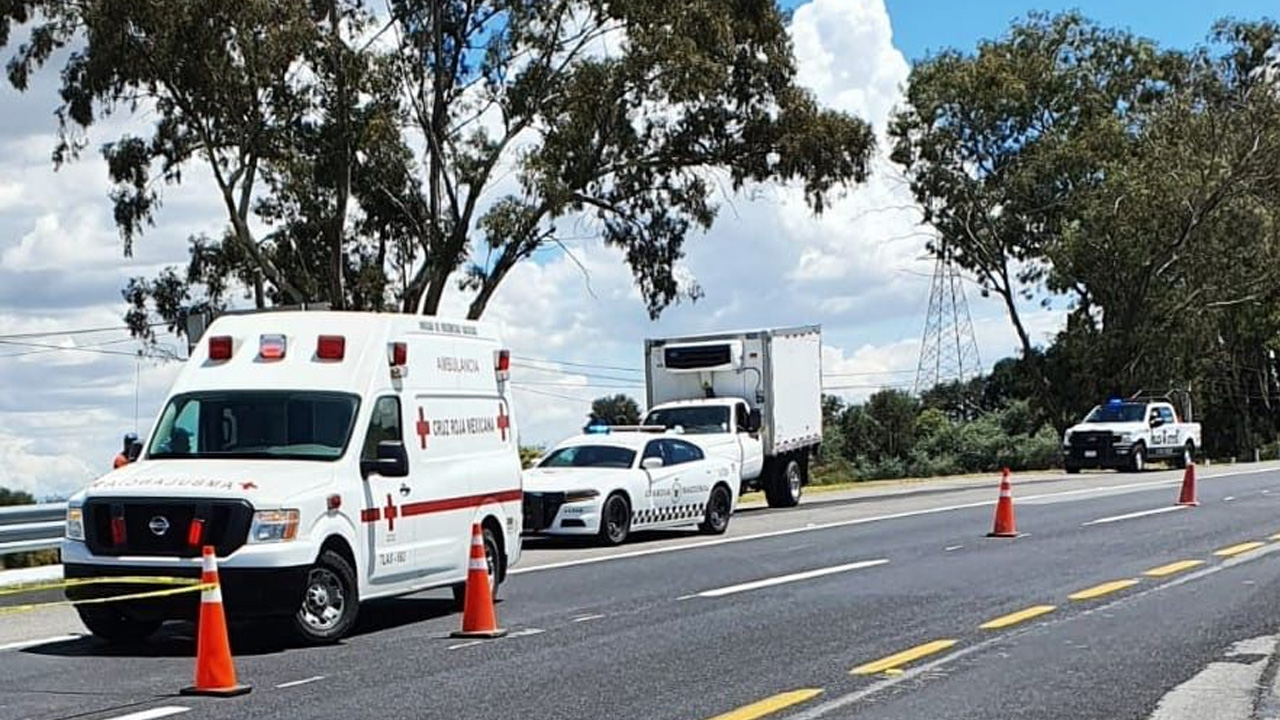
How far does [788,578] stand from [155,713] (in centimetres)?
837

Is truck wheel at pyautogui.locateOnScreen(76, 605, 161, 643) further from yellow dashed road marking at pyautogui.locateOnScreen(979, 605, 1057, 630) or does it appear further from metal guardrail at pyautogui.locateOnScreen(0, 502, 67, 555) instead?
yellow dashed road marking at pyautogui.locateOnScreen(979, 605, 1057, 630)

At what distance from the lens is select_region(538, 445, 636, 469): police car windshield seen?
73.9ft

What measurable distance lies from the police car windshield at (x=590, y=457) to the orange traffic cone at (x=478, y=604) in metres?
9.64

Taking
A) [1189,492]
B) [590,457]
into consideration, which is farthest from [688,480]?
[1189,492]

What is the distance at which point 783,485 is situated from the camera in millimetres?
31141

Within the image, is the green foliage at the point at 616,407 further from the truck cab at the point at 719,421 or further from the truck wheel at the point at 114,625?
the truck wheel at the point at 114,625

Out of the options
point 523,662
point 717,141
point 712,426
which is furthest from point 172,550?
point 717,141

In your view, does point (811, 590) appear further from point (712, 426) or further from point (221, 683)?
point (712, 426)

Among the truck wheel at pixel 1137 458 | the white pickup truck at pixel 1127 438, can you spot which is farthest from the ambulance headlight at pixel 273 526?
the truck wheel at pixel 1137 458

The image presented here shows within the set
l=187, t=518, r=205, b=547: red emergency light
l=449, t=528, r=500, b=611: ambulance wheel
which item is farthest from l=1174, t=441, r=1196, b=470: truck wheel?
l=187, t=518, r=205, b=547: red emergency light

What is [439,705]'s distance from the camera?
9.59 meters

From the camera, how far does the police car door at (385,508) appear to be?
12.7 m

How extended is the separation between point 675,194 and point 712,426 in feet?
40.2

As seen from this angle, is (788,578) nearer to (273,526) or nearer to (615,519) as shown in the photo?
(615,519)
